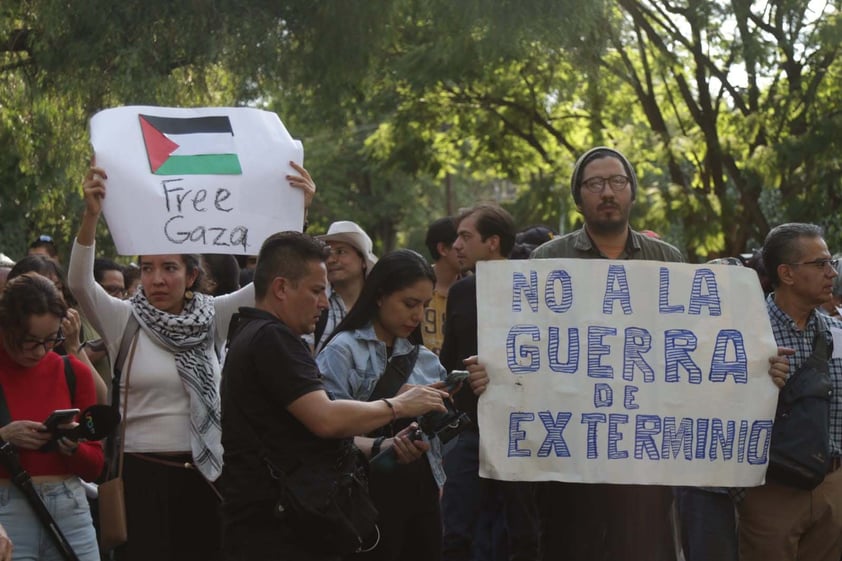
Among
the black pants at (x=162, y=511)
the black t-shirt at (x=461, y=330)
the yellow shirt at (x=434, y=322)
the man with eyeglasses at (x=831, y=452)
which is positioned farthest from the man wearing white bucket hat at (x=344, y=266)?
the man with eyeglasses at (x=831, y=452)

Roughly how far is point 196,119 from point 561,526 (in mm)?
2403

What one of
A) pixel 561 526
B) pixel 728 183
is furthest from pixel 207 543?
pixel 728 183

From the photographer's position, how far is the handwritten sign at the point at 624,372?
543cm

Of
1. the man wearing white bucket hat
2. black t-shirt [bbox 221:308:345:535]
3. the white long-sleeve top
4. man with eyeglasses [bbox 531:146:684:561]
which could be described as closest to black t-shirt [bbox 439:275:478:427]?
the man wearing white bucket hat

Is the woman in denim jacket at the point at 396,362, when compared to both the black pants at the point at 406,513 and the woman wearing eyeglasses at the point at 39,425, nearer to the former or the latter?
the black pants at the point at 406,513

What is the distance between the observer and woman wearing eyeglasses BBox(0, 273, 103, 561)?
5293 millimetres

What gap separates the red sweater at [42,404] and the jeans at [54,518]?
0.26 ft

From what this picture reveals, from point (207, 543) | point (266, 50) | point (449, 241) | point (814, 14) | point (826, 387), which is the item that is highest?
point (814, 14)

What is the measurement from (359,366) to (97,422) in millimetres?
1056

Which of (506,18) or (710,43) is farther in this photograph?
(710,43)

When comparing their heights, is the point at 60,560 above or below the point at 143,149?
below

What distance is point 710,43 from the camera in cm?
1852

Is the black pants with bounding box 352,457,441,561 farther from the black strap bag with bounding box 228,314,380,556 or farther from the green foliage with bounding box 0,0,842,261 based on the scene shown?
the green foliage with bounding box 0,0,842,261

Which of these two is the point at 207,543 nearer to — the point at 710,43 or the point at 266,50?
the point at 266,50
